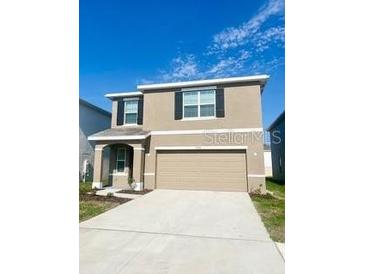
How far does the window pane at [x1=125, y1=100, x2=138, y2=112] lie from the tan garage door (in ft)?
9.98

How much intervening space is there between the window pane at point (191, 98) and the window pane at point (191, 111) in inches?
9.7

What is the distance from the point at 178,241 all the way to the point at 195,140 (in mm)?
7338

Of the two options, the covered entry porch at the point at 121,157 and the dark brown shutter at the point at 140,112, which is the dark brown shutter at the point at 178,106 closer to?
the covered entry porch at the point at 121,157

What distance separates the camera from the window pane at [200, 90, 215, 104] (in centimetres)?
1180

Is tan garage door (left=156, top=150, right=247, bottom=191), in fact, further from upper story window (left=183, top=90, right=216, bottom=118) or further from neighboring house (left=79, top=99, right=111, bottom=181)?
neighboring house (left=79, top=99, right=111, bottom=181)

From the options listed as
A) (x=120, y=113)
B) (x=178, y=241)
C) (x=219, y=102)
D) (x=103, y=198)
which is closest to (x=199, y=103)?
(x=219, y=102)

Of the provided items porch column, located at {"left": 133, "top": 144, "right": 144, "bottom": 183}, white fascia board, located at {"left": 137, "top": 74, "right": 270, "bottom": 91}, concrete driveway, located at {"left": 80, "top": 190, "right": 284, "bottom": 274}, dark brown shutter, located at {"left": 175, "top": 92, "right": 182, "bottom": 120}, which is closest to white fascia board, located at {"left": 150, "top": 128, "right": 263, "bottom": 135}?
dark brown shutter, located at {"left": 175, "top": 92, "right": 182, "bottom": 120}

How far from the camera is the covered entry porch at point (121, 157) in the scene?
1154 centimetres

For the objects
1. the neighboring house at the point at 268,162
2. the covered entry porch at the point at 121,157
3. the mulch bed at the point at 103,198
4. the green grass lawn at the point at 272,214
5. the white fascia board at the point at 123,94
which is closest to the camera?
the green grass lawn at the point at 272,214

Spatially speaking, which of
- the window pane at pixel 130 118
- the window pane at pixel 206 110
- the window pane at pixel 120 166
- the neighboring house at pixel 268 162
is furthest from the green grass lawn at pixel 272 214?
the neighboring house at pixel 268 162

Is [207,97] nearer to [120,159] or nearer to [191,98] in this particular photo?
[191,98]

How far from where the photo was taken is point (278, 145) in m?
16.4
